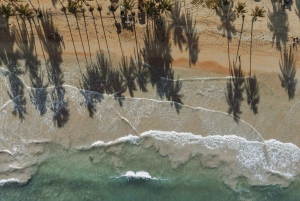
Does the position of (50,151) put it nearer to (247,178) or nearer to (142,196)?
(142,196)

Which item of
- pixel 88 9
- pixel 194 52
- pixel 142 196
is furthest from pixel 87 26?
pixel 142 196

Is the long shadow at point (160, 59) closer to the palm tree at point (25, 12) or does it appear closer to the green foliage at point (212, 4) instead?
the green foliage at point (212, 4)

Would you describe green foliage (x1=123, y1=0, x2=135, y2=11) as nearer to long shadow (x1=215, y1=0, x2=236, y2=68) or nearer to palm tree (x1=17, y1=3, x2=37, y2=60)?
long shadow (x1=215, y1=0, x2=236, y2=68)

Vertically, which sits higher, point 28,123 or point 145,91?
point 145,91

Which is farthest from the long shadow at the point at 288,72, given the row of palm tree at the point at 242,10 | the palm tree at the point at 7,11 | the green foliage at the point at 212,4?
the palm tree at the point at 7,11

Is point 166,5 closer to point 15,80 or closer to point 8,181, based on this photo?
point 15,80
